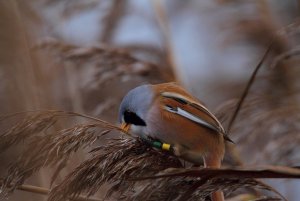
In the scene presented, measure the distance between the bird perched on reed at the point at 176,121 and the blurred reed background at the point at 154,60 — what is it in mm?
91

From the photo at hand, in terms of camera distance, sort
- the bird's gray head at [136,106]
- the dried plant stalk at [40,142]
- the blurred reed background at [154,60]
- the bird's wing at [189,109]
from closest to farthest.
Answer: the dried plant stalk at [40,142] < the blurred reed background at [154,60] < the bird's gray head at [136,106] < the bird's wing at [189,109]

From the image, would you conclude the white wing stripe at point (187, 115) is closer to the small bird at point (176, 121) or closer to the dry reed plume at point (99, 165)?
the small bird at point (176, 121)

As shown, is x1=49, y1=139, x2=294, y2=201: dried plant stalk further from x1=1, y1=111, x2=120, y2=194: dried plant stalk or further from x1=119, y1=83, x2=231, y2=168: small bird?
x1=119, y1=83, x2=231, y2=168: small bird

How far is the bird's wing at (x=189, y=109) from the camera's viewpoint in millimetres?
2512

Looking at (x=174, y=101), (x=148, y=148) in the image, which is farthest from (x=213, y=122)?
(x=148, y=148)

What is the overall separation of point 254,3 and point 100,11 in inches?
32.4

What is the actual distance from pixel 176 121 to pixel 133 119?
23 cm

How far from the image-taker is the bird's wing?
2.51m

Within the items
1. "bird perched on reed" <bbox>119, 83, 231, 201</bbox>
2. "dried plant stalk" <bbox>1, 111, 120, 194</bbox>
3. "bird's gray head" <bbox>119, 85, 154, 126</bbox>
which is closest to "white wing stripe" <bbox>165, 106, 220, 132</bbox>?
"bird perched on reed" <bbox>119, 83, 231, 201</bbox>

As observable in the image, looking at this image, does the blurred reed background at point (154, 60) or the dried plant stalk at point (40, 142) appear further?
the blurred reed background at point (154, 60)

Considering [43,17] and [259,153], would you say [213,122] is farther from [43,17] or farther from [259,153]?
[43,17]

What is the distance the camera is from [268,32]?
9.90ft

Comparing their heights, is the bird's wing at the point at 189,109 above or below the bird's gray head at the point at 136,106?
below

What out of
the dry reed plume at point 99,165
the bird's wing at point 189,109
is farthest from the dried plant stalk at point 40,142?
the bird's wing at point 189,109
